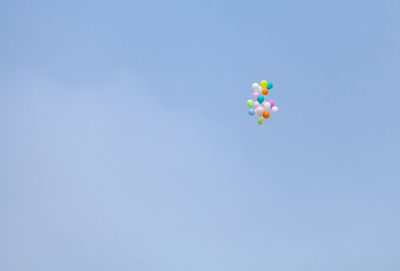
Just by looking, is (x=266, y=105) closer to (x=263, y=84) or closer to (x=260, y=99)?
(x=260, y=99)

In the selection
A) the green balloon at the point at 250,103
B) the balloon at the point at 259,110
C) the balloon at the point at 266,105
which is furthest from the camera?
the green balloon at the point at 250,103

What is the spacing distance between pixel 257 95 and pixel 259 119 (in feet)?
3.13

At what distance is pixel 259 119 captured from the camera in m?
16.6

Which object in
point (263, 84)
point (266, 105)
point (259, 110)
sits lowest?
point (259, 110)

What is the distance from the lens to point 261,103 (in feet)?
54.3

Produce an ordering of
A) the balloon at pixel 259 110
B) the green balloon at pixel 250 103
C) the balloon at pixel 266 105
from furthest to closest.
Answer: the green balloon at pixel 250 103 < the balloon at pixel 266 105 < the balloon at pixel 259 110

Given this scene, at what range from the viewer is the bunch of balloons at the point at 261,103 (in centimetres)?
1639

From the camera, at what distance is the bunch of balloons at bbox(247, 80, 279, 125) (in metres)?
16.4

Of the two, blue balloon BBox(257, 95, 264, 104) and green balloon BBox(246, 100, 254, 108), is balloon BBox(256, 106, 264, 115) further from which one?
green balloon BBox(246, 100, 254, 108)

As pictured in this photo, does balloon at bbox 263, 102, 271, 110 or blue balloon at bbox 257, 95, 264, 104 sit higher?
blue balloon at bbox 257, 95, 264, 104

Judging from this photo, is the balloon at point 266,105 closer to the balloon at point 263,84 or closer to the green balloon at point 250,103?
the green balloon at point 250,103

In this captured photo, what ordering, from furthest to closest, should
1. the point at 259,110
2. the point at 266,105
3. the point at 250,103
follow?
1. the point at 250,103
2. the point at 266,105
3. the point at 259,110

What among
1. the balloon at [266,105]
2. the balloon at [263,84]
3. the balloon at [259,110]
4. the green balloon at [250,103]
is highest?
the balloon at [263,84]

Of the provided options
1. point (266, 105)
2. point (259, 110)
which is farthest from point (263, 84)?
point (259, 110)
